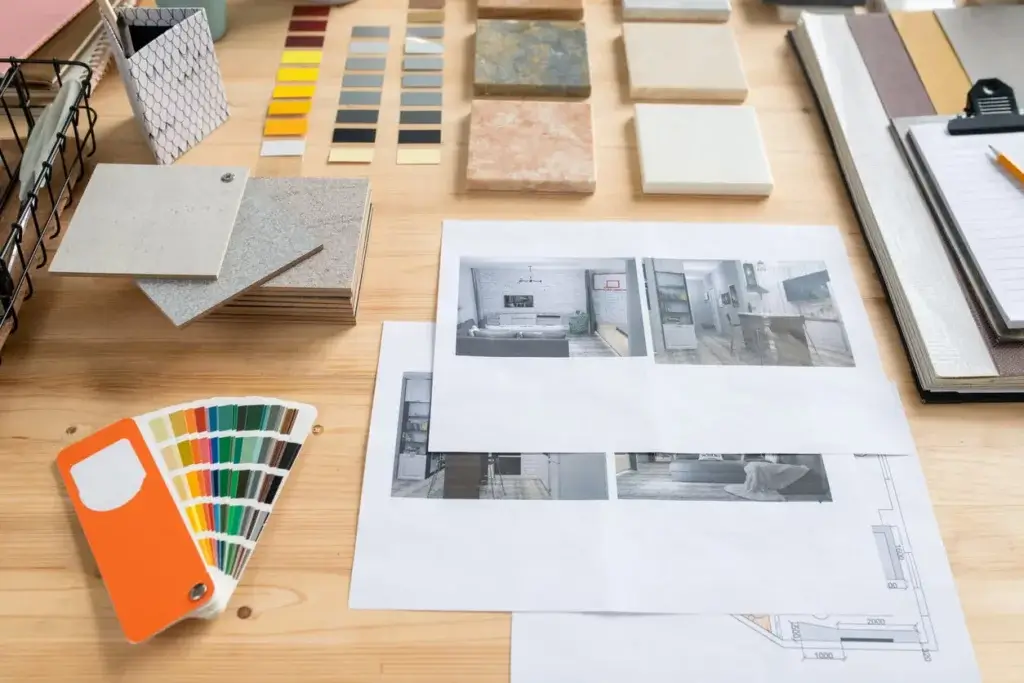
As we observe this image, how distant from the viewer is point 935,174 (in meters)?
0.78

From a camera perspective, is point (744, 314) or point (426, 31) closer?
point (744, 314)

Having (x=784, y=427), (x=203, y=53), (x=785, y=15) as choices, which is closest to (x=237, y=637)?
(x=784, y=427)

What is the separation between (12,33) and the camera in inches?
32.3

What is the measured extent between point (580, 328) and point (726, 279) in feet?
0.47

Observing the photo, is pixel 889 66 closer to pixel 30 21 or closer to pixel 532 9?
pixel 532 9

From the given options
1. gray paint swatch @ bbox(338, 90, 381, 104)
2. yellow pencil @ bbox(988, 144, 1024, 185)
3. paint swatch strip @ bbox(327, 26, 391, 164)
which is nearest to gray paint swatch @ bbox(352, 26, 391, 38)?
paint swatch strip @ bbox(327, 26, 391, 164)

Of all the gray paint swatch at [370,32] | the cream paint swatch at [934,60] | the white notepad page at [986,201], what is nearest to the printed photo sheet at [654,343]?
the white notepad page at [986,201]

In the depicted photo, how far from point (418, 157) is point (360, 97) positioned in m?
0.11

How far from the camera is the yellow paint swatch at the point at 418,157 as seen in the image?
837 millimetres

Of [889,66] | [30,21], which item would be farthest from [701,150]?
[30,21]

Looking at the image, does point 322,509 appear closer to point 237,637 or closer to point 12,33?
point 237,637

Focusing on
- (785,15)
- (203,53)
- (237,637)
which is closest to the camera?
(237,637)

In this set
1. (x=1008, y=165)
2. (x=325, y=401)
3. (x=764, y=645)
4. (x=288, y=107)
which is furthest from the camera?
(x=288, y=107)

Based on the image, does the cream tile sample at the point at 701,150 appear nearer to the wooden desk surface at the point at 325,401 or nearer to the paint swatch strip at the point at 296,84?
the wooden desk surface at the point at 325,401
